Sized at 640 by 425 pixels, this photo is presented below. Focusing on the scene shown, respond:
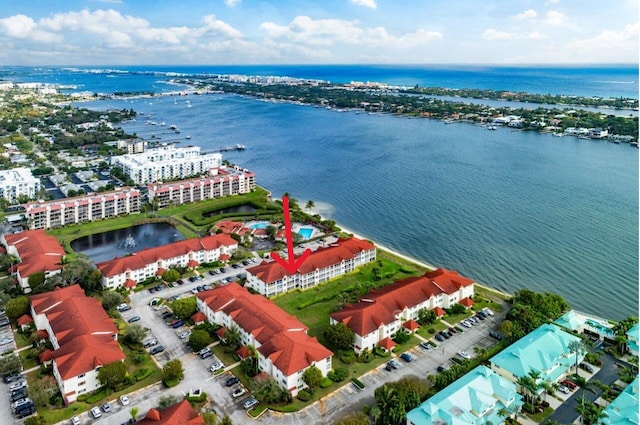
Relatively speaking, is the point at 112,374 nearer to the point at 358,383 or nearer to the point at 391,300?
the point at 358,383

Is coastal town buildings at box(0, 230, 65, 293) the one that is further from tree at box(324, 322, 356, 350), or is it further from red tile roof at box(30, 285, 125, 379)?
tree at box(324, 322, 356, 350)

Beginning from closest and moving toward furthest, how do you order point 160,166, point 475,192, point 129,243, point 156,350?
point 156,350 → point 129,243 → point 475,192 → point 160,166

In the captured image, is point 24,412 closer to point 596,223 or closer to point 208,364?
point 208,364

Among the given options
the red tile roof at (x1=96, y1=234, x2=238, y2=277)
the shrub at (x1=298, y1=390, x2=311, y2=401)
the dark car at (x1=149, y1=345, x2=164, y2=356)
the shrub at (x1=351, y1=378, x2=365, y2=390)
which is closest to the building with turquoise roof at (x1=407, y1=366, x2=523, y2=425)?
the shrub at (x1=351, y1=378, x2=365, y2=390)

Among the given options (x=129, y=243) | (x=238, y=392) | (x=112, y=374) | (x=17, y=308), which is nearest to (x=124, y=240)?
(x=129, y=243)

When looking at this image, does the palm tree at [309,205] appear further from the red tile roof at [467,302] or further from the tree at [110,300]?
the tree at [110,300]

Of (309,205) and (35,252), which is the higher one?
(309,205)

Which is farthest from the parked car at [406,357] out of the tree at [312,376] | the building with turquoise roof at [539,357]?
the tree at [312,376]
